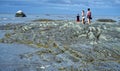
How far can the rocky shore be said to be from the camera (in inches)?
619

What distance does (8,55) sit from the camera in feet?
61.7

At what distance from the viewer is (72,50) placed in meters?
19.8

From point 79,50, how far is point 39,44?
5.38 meters

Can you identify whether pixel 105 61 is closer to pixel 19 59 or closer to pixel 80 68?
pixel 80 68

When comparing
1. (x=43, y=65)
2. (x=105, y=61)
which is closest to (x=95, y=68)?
(x=105, y=61)

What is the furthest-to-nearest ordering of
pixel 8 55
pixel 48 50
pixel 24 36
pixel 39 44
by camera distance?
pixel 24 36 → pixel 39 44 → pixel 48 50 → pixel 8 55

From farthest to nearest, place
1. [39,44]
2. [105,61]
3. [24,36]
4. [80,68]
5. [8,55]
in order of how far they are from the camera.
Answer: [24,36], [39,44], [8,55], [105,61], [80,68]

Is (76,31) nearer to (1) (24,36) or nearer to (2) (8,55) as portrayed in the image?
(1) (24,36)

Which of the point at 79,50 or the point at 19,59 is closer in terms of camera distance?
the point at 19,59

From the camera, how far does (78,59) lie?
17500mm

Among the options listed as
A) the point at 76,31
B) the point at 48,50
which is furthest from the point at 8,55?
the point at 76,31

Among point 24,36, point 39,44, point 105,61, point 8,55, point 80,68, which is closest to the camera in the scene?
point 80,68

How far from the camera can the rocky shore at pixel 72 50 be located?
51.6 feet

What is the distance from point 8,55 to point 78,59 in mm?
5871
